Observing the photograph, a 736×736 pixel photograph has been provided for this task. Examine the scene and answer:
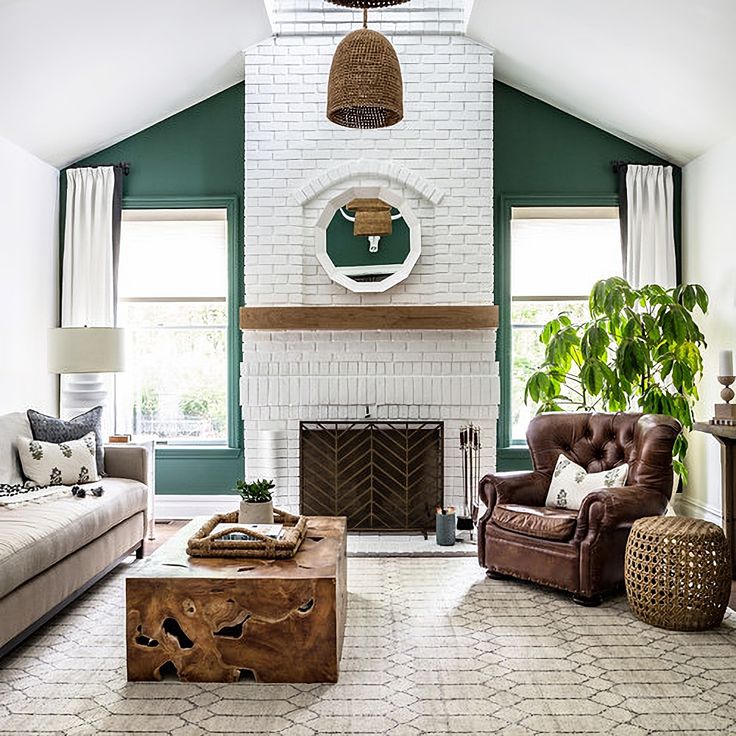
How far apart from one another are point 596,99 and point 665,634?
3.78 meters

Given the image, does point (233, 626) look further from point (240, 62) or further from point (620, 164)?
point (620, 164)

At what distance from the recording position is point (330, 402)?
631cm

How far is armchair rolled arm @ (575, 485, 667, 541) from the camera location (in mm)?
4332

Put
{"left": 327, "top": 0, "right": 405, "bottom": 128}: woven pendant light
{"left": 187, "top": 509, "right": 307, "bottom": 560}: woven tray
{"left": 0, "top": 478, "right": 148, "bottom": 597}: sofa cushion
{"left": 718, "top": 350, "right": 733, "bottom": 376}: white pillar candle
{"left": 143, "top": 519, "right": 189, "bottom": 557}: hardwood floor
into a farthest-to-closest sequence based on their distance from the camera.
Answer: {"left": 143, "top": 519, "right": 189, "bottom": 557}: hardwood floor → {"left": 718, "top": 350, "right": 733, "bottom": 376}: white pillar candle → {"left": 327, "top": 0, "right": 405, "bottom": 128}: woven pendant light → {"left": 187, "top": 509, "right": 307, "bottom": 560}: woven tray → {"left": 0, "top": 478, "right": 148, "bottom": 597}: sofa cushion

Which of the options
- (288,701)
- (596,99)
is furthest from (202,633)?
(596,99)

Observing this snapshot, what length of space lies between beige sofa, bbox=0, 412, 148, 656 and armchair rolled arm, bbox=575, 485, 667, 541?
7.78 feet

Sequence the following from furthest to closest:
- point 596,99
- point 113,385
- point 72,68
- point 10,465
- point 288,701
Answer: point 113,385 → point 596,99 → point 72,68 → point 10,465 → point 288,701

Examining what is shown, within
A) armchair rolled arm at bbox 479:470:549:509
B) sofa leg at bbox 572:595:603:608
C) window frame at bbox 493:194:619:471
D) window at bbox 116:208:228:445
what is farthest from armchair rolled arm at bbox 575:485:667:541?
window at bbox 116:208:228:445

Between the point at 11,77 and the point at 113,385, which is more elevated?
the point at 11,77

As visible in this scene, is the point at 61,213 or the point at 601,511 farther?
the point at 61,213

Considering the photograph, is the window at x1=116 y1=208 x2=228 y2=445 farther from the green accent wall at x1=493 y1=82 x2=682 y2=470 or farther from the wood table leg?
the wood table leg

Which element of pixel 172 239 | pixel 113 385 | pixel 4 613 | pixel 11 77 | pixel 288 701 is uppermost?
pixel 11 77

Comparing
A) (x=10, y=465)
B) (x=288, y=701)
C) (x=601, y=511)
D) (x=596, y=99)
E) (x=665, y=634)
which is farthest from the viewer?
(x=596, y=99)

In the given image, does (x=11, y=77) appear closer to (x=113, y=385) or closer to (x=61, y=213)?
(x=61, y=213)
